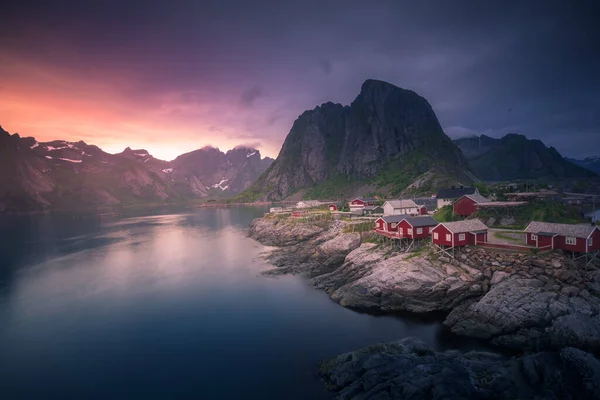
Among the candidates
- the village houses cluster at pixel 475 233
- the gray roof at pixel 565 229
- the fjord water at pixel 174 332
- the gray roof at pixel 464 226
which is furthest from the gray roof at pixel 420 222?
the fjord water at pixel 174 332

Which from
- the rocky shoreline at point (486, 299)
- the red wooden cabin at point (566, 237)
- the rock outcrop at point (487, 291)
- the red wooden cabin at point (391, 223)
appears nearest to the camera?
the rocky shoreline at point (486, 299)

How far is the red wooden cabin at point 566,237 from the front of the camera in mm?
32812

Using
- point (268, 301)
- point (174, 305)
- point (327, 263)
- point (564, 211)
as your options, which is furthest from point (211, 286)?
point (564, 211)

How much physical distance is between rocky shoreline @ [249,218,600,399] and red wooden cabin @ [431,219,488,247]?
157 centimetres

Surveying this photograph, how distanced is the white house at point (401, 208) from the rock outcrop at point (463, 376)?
48.0 meters

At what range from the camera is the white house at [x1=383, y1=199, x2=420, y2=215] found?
70875mm

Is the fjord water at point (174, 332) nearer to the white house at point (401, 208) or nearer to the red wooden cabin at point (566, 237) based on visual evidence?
the red wooden cabin at point (566, 237)

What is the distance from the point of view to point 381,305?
1441 inches

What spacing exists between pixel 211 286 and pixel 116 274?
70.8 ft

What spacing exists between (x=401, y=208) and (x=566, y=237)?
123 feet

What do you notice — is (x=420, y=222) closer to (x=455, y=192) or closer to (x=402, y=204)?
(x=402, y=204)

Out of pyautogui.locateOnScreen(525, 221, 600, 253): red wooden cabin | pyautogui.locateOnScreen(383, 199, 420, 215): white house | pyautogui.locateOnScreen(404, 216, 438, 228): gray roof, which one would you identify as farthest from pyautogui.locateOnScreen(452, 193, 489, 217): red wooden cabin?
pyautogui.locateOnScreen(525, 221, 600, 253): red wooden cabin

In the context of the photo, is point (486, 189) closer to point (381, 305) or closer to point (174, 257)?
point (381, 305)

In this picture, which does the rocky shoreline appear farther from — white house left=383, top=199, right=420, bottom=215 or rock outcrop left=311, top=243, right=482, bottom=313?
white house left=383, top=199, right=420, bottom=215
